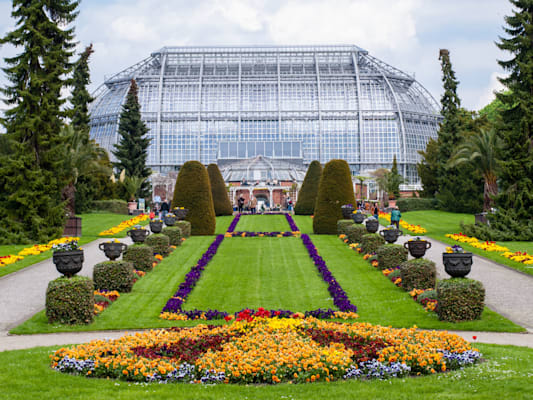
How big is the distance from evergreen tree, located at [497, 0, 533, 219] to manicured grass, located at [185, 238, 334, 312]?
1012 cm

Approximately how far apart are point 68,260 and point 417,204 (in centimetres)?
3917

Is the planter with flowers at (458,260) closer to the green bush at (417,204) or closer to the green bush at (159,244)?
the green bush at (159,244)

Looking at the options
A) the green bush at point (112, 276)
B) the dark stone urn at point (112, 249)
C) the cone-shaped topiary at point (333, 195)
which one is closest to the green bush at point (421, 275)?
the green bush at point (112, 276)

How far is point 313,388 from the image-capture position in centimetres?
754

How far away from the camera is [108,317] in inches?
513

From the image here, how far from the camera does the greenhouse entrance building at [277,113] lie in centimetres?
7356

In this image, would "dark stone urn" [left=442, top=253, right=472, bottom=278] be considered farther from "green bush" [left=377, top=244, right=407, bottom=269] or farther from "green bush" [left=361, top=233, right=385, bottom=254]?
"green bush" [left=361, top=233, right=385, bottom=254]

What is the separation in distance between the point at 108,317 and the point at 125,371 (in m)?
5.18

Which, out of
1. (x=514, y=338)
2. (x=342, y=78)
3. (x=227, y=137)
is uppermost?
(x=342, y=78)

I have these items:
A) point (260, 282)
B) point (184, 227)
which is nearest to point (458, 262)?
point (260, 282)

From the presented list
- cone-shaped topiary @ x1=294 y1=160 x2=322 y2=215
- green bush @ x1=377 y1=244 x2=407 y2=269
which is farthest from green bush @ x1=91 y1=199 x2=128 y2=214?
green bush @ x1=377 y1=244 x2=407 y2=269

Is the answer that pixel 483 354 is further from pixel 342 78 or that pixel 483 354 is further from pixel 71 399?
pixel 342 78

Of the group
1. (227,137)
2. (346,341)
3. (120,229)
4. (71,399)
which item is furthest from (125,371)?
(227,137)

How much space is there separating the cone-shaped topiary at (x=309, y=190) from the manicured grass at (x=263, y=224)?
1.61m
